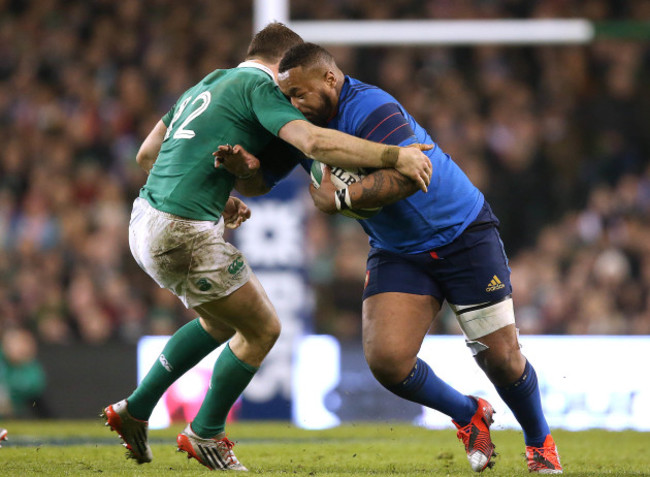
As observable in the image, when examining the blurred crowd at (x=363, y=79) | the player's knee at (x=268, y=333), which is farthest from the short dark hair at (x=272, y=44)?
the blurred crowd at (x=363, y=79)

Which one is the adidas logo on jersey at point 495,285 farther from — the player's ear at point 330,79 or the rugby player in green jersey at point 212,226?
the player's ear at point 330,79

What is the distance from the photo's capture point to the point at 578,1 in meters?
13.4

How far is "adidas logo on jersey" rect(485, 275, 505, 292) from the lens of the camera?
4930 millimetres

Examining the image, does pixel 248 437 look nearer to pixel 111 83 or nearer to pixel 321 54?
pixel 321 54

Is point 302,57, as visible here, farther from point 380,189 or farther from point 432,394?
point 432,394

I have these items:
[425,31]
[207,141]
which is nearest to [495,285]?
[207,141]

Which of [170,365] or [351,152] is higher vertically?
[351,152]

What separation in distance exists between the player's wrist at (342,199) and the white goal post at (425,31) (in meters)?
4.99

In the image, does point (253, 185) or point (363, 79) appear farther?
point (363, 79)

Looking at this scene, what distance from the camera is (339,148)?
449cm

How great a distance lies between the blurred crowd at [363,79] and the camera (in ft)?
36.5

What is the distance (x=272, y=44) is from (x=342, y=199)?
1071mm

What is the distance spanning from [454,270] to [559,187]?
780 centimetres

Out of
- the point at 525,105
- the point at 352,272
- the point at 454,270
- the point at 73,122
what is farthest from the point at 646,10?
the point at 454,270
